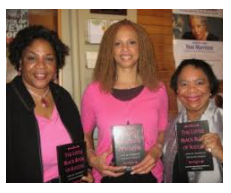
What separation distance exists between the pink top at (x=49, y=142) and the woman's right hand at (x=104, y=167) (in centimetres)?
24

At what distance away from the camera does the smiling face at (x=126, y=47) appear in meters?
1.85

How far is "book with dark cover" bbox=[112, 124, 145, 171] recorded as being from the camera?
1.64 m

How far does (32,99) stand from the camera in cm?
174

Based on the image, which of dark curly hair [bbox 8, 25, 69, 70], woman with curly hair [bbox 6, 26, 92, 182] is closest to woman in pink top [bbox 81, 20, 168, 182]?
woman with curly hair [bbox 6, 26, 92, 182]

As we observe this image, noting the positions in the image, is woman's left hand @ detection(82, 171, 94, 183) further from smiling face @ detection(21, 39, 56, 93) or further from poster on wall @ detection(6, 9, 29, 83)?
poster on wall @ detection(6, 9, 29, 83)

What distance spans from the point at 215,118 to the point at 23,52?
4.44 feet

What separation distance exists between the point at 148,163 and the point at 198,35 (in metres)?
1.57

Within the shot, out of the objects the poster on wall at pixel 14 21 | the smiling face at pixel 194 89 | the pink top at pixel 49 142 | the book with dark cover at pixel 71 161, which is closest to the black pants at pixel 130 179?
the book with dark cover at pixel 71 161

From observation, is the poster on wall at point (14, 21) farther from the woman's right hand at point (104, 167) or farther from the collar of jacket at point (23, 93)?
the woman's right hand at point (104, 167)

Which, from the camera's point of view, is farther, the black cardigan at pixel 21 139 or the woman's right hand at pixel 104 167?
the woman's right hand at pixel 104 167
